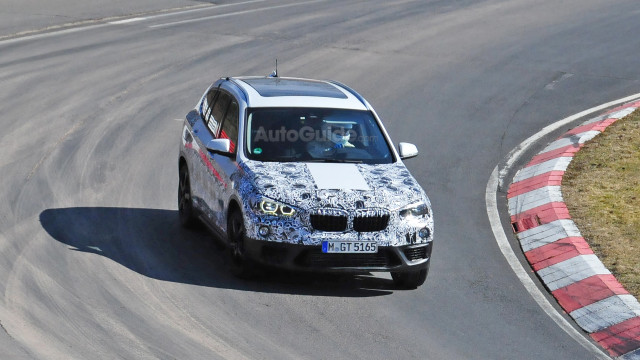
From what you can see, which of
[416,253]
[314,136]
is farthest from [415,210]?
[314,136]

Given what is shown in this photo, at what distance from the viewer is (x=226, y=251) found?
1259 cm

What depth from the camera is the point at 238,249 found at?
11766 millimetres

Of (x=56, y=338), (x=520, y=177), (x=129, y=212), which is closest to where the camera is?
(x=56, y=338)

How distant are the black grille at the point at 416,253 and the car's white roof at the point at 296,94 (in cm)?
216

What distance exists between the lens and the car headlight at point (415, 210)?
454 inches

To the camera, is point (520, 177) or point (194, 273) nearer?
point (194, 273)

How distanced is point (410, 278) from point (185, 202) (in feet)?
10.5

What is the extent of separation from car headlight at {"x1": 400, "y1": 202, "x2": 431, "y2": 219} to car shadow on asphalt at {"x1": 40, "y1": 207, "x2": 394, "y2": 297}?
0.84 metres

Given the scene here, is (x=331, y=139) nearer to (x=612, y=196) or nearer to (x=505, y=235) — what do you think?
(x=505, y=235)

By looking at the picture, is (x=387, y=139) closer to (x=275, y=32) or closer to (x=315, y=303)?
(x=315, y=303)

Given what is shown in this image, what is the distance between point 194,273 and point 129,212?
2495mm

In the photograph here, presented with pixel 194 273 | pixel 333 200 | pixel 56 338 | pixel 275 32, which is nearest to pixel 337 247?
pixel 333 200

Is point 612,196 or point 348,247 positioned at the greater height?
point 348,247

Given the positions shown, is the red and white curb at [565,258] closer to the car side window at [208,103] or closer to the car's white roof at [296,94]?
the car's white roof at [296,94]
